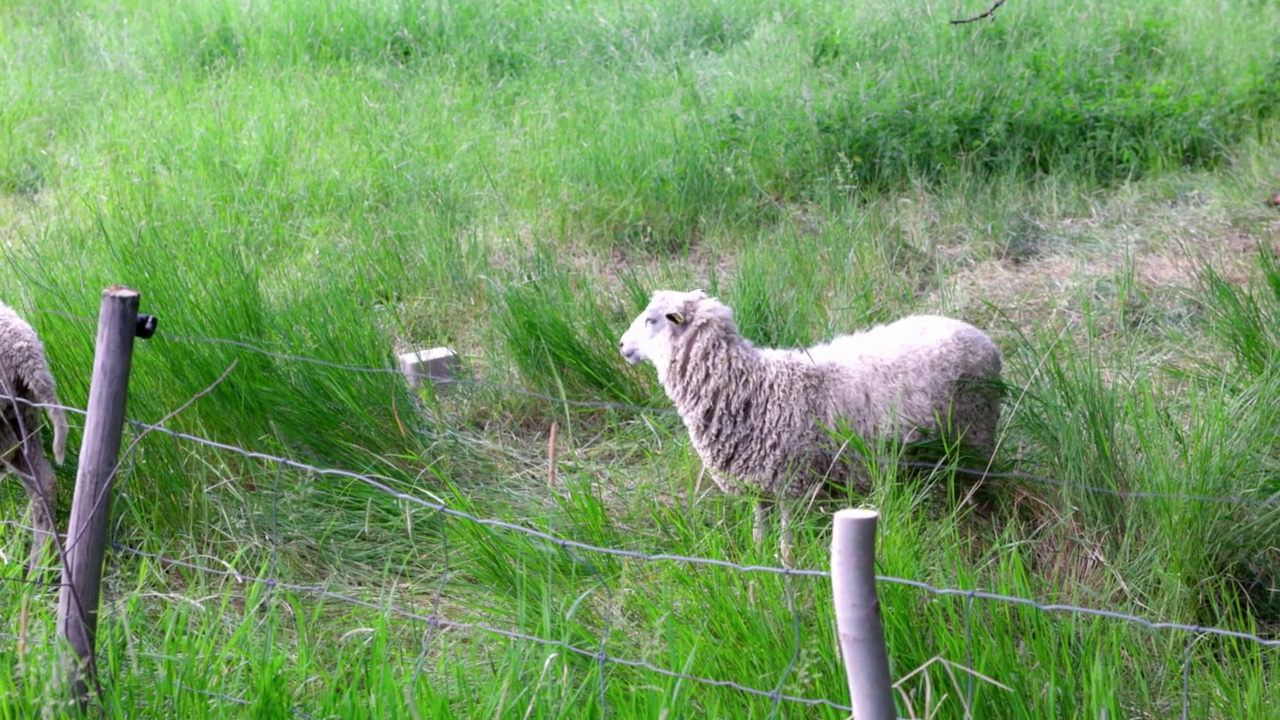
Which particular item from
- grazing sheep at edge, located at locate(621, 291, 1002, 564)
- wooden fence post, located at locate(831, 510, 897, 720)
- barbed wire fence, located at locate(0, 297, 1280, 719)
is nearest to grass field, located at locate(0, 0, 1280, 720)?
barbed wire fence, located at locate(0, 297, 1280, 719)

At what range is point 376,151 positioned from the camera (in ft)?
25.3

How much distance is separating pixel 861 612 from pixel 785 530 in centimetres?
136

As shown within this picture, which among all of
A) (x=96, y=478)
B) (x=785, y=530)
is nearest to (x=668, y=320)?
(x=785, y=530)

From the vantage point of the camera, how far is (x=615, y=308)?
569 centimetres

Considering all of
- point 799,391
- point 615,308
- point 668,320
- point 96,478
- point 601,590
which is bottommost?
point 615,308

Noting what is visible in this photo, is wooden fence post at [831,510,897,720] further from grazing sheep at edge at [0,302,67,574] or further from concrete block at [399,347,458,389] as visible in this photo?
concrete block at [399,347,458,389]

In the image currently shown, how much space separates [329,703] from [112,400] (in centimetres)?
83

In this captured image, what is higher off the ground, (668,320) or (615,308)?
(668,320)

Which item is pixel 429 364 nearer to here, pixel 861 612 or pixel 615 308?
pixel 615 308

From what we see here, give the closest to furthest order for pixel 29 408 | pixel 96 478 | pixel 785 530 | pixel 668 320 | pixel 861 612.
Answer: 1. pixel 861 612
2. pixel 96 478
3. pixel 785 530
4. pixel 29 408
5. pixel 668 320

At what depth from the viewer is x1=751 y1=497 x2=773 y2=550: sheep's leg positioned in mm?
3524

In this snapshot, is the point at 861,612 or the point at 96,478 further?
the point at 96,478

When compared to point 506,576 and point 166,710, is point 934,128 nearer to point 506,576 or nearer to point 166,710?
point 506,576

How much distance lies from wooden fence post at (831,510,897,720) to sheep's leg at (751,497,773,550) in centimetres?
123
